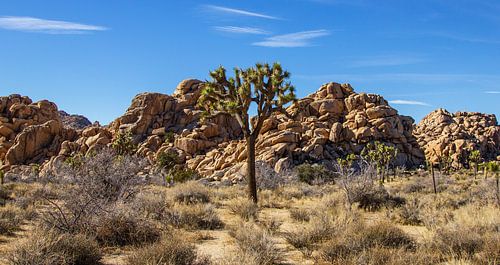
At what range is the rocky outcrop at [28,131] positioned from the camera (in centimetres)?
7062

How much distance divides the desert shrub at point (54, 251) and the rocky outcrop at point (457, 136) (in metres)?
74.0

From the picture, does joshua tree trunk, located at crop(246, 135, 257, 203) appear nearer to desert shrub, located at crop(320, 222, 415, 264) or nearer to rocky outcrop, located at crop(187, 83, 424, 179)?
desert shrub, located at crop(320, 222, 415, 264)

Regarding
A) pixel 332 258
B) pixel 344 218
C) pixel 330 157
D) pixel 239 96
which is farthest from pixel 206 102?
pixel 330 157

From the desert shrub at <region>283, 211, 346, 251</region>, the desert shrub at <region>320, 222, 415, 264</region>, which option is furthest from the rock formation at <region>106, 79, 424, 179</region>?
the desert shrub at <region>320, 222, 415, 264</region>

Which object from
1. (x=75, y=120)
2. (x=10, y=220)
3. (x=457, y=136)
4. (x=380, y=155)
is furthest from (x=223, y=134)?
(x=75, y=120)

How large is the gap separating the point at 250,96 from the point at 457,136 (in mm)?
84575

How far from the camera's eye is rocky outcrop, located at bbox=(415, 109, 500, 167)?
7950 cm

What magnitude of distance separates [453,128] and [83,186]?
103130 millimetres

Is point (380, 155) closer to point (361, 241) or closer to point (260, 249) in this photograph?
point (361, 241)

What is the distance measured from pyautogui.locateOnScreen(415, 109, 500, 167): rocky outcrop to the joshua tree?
63162 millimetres

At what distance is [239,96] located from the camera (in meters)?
17.6

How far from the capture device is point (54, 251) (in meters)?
5.86

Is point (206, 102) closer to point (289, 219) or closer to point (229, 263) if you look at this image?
point (289, 219)

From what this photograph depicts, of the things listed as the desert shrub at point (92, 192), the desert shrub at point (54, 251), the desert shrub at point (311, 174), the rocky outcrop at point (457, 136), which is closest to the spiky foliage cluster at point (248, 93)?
the desert shrub at point (92, 192)
